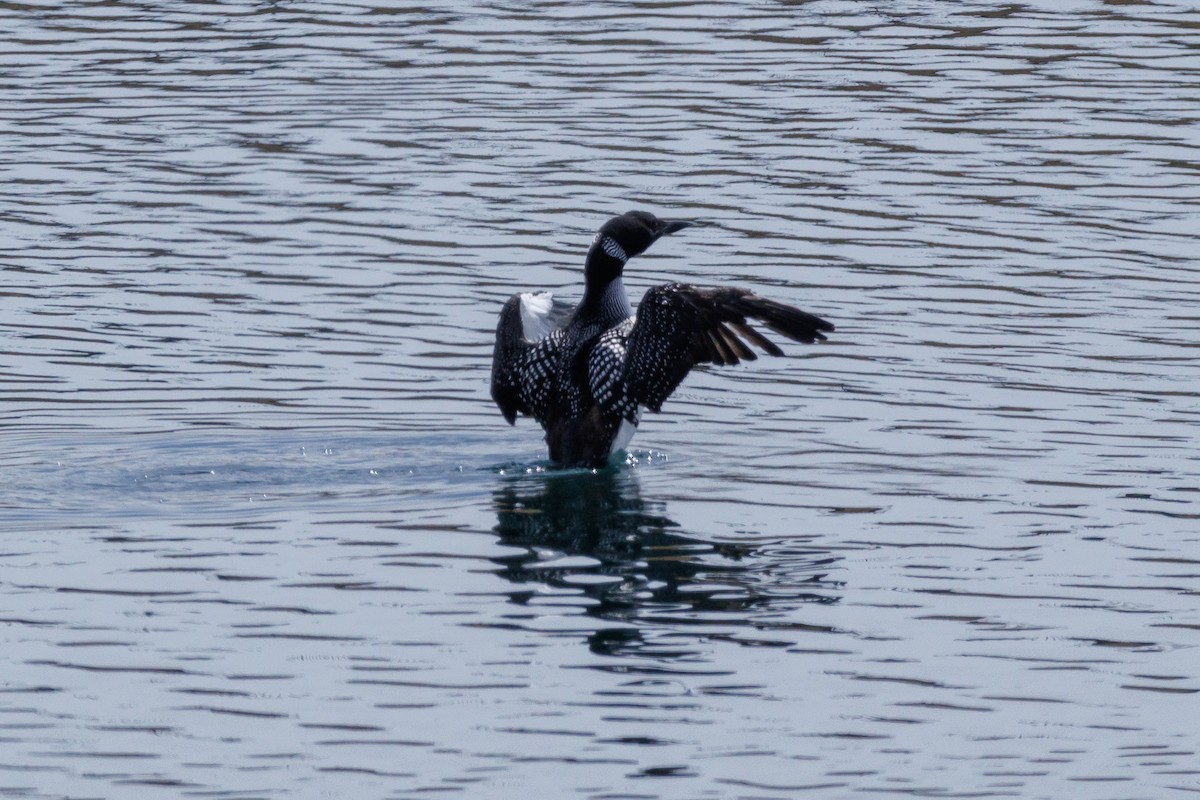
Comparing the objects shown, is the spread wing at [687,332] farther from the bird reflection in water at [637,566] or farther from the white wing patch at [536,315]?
the white wing patch at [536,315]

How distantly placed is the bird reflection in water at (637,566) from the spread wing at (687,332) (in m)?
0.54

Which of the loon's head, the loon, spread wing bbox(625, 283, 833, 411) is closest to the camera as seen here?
spread wing bbox(625, 283, 833, 411)

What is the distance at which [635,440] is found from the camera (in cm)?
1184

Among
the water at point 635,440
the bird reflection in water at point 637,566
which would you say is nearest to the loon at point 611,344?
the water at point 635,440

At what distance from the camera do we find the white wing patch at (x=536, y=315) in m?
11.8

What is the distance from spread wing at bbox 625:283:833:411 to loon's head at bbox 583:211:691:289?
0.53 meters

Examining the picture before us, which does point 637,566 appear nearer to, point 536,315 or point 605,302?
point 605,302

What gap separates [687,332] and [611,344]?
669 mm

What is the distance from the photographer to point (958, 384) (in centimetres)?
1238

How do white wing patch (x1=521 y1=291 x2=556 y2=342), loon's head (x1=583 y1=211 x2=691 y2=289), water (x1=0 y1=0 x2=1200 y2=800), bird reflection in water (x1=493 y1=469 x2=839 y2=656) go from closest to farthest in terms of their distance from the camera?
water (x1=0 y1=0 x2=1200 y2=800)
bird reflection in water (x1=493 y1=469 x2=839 y2=656)
loon's head (x1=583 y1=211 x2=691 y2=289)
white wing patch (x1=521 y1=291 x2=556 y2=342)

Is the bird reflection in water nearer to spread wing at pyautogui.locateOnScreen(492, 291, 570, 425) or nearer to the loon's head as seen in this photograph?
spread wing at pyautogui.locateOnScreen(492, 291, 570, 425)

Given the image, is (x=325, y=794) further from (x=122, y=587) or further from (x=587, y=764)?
(x=122, y=587)

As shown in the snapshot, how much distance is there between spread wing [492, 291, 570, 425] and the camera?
37.5ft

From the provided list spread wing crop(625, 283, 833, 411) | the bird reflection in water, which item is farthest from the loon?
the bird reflection in water
